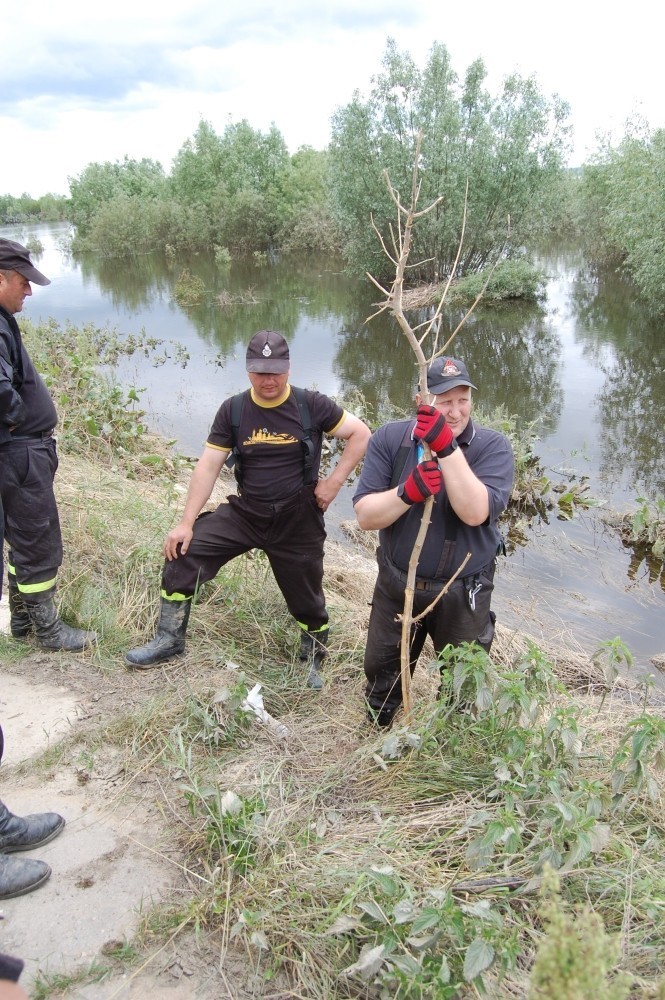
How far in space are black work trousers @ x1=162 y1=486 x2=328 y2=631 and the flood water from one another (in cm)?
265

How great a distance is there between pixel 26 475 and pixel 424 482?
2017mm

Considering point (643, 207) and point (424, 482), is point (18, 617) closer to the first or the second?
point (424, 482)

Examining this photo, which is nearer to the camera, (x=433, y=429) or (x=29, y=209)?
(x=433, y=429)

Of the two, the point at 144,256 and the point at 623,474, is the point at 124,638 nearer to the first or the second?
the point at 623,474

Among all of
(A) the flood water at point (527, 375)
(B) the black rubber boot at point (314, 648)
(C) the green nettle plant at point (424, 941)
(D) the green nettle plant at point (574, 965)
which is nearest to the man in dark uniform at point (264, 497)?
(B) the black rubber boot at point (314, 648)

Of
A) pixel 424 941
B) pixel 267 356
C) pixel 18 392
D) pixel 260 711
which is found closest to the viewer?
pixel 424 941

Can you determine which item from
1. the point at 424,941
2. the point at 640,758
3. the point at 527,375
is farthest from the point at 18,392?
the point at 527,375

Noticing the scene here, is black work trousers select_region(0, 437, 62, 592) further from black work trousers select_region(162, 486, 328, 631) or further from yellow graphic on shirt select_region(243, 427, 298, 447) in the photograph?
yellow graphic on shirt select_region(243, 427, 298, 447)

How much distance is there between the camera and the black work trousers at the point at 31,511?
3039 millimetres

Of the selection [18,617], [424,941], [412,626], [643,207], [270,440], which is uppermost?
[643,207]

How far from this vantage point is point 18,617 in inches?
132

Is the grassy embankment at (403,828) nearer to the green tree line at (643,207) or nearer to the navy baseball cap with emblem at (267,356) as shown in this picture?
the navy baseball cap with emblem at (267,356)

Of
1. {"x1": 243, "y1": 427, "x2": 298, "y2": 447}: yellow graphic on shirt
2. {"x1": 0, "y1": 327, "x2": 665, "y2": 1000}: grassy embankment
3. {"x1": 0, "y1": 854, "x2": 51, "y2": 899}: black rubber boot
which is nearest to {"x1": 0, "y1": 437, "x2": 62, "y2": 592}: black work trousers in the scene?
{"x1": 0, "y1": 327, "x2": 665, "y2": 1000}: grassy embankment

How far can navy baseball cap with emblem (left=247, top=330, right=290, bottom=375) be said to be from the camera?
289cm
